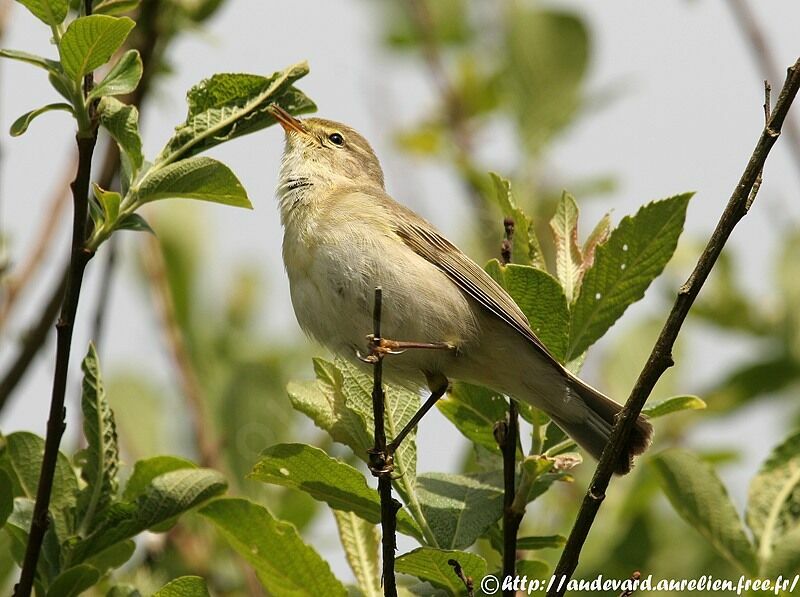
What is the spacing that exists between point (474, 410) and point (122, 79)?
4.40 feet

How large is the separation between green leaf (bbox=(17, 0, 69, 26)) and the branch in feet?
4.76

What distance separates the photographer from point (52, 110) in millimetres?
2500

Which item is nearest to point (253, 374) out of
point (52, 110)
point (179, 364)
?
point (179, 364)

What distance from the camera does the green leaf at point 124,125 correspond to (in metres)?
2.59

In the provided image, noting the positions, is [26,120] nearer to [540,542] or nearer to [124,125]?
[124,125]

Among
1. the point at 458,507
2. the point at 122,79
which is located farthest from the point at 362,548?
the point at 122,79

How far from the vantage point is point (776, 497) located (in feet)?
10.4

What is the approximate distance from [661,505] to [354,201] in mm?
1696

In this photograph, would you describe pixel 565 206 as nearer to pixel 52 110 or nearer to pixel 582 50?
pixel 52 110

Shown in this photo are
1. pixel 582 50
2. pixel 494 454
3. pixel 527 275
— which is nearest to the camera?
pixel 527 275

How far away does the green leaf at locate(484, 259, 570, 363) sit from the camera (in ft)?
9.49

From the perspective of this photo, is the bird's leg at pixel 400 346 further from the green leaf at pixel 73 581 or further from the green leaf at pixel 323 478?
the green leaf at pixel 73 581

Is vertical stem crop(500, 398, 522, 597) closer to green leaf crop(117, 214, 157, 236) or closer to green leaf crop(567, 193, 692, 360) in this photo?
green leaf crop(567, 193, 692, 360)

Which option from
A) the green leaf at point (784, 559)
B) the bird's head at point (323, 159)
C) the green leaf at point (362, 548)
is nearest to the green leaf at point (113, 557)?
the green leaf at point (362, 548)
